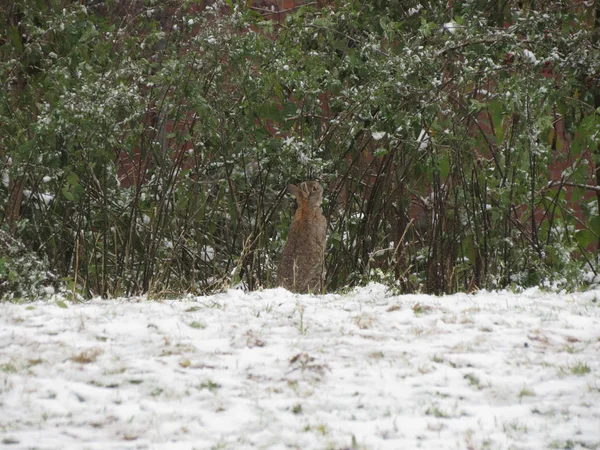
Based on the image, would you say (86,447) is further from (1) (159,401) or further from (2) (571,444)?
(2) (571,444)

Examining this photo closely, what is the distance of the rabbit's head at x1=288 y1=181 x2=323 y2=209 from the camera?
23.0 ft

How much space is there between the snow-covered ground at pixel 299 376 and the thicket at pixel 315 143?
267 centimetres

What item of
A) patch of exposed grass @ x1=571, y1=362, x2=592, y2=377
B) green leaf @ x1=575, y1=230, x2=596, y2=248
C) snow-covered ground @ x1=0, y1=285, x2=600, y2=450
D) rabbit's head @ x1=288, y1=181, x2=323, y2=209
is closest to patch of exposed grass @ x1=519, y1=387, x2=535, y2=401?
snow-covered ground @ x1=0, y1=285, x2=600, y2=450

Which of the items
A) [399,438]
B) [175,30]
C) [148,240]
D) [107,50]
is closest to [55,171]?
[148,240]

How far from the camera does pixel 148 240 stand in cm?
791

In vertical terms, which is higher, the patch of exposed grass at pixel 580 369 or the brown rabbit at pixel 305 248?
the brown rabbit at pixel 305 248

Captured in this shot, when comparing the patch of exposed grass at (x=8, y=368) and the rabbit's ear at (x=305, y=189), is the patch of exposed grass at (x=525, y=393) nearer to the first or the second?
the patch of exposed grass at (x=8, y=368)

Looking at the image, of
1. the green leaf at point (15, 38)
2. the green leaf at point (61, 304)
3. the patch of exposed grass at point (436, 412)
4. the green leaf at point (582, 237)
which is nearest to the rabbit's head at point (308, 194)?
the green leaf at point (61, 304)

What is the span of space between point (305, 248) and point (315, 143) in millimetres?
1428

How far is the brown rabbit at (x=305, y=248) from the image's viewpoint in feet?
22.5

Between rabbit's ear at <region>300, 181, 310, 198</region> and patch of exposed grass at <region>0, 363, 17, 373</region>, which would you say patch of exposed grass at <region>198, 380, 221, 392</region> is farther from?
rabbit's ear at <region>300, 181, 310, 198</region>

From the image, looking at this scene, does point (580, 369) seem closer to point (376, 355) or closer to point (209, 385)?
point (376, 355)

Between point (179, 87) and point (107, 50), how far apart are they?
1215mm

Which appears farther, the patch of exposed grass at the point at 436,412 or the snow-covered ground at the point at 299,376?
the patch of exposed grass at the point at 436,412
